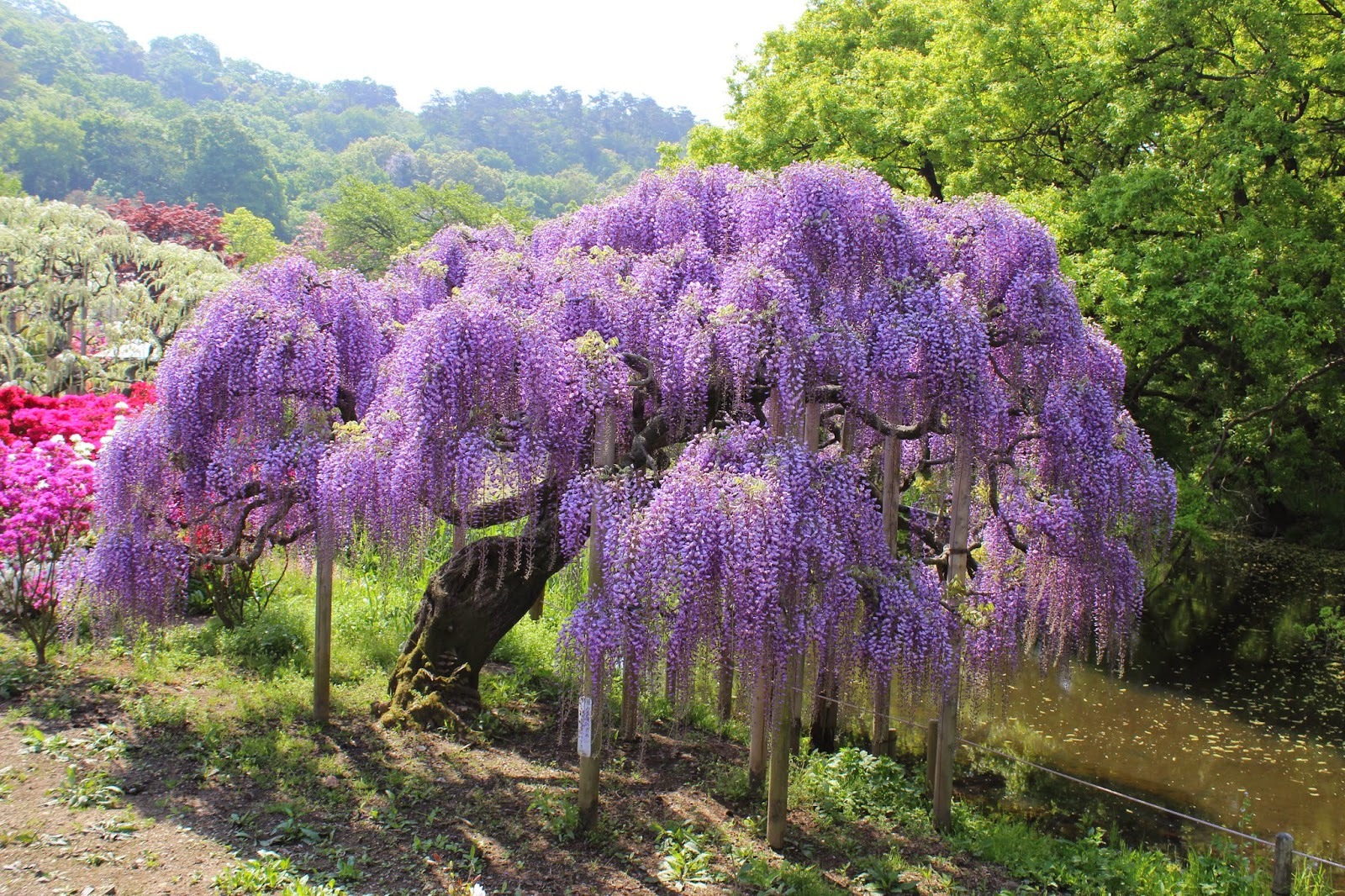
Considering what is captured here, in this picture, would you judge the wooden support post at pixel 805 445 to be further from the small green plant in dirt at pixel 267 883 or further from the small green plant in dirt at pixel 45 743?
the small green plant in dirt at pixel 45 743

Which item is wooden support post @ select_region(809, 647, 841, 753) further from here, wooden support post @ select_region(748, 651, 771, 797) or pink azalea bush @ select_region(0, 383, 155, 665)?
pink azalea bush @ select_region(0, 383, 155, 665)

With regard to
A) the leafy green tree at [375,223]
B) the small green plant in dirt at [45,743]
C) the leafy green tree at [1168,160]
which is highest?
the leafy green tree at [375,223]

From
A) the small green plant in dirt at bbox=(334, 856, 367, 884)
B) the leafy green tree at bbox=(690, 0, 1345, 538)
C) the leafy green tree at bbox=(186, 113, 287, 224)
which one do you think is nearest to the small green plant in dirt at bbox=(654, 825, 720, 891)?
the small green plant in dirt at bbox=(334, 856, 367, 884)

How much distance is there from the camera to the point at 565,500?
550cm

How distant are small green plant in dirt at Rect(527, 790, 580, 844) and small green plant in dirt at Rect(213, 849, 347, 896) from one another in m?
1.36

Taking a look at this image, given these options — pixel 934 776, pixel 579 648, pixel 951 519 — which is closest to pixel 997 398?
pixel 951 519

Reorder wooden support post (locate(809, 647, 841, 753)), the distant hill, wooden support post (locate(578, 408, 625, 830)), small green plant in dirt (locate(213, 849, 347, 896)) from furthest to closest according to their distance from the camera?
1. the distant hill
2. wooden support post (locate(809, 647, 841, 753))
3. wooden support post (locate(578, 408, 625, 830))
4. small green plant in dirt (locate(213, 849, 347, 896))

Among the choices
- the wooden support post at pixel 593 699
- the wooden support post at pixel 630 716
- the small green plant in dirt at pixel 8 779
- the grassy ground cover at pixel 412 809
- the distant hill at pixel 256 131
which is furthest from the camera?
the distant hill at pixel 256 131

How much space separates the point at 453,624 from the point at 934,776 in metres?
3.80

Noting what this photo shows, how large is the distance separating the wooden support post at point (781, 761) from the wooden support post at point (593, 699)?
1.02 metres

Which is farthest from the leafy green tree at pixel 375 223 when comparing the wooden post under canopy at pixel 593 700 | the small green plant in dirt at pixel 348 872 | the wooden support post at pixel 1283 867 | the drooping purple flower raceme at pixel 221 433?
the wooden support post at pixel 1283 867

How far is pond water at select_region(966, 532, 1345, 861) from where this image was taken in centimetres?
806

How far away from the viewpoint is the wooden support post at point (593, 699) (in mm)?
5359

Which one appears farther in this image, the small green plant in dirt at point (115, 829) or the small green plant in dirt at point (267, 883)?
the small green plant in dirt at point (115, 829)
